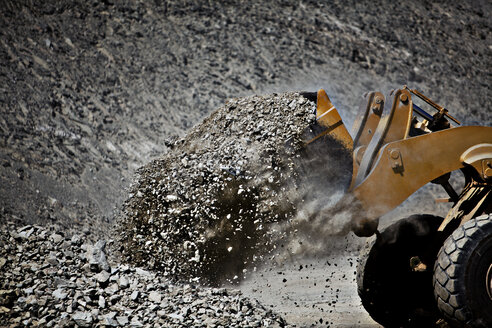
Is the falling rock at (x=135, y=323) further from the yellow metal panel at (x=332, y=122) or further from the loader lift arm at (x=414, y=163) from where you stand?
the yellow metal panel at (x=332, y=122)

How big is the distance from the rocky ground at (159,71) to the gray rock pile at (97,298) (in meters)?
0.89

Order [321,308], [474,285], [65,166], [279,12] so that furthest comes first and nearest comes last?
[279,12] < [65,166] < [321,308] < [474,285]

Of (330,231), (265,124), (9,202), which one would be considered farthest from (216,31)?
(330,231)

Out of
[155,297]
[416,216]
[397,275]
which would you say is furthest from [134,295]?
[416,216]

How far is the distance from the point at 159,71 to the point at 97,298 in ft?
23.8

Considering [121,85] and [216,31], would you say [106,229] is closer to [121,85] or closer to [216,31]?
[121,85]

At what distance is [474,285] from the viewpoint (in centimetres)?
358

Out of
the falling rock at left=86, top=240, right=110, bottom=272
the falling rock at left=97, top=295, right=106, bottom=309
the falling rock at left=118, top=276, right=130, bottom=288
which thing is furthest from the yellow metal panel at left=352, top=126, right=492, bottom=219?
the falling rock at left=86, top=240, right=110, bottom=272

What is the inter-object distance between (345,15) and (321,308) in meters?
10.00

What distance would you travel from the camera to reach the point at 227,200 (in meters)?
6.02

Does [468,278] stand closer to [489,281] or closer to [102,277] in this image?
[489,281]

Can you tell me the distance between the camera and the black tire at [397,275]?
14.7 feet

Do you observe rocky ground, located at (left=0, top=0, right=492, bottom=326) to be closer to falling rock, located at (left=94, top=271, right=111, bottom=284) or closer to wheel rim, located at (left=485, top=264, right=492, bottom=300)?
falling rock, located at (left=94, top=271, right=111, bottom=284)

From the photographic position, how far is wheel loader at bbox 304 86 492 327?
142 inches
